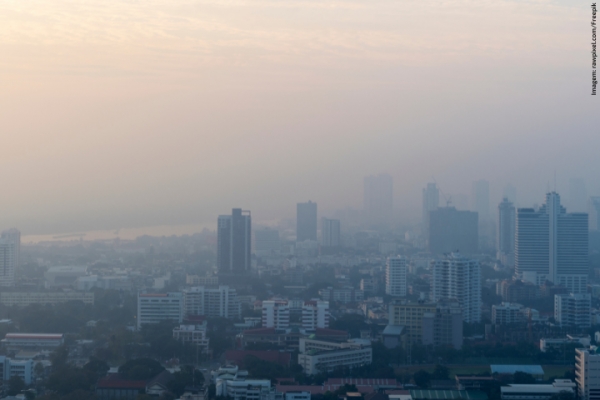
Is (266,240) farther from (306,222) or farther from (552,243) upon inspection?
(552,243)

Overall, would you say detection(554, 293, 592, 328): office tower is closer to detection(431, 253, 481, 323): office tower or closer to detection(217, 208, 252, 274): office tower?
detection(431, 253, 481, 323): office tower

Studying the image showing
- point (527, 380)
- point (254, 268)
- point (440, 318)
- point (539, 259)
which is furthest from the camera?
point (254, 268)

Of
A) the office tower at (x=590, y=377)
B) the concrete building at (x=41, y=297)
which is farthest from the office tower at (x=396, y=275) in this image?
the office tower at (x=590, y=377)

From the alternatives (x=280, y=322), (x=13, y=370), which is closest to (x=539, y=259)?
(x=280, y=322)

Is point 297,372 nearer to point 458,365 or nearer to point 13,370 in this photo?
point 458,365

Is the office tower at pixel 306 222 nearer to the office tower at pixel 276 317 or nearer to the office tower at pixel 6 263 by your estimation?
the office tower at pixel 6 263

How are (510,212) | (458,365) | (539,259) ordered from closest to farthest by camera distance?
(458,365), (539,259), (510,212)

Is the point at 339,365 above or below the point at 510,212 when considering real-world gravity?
below
